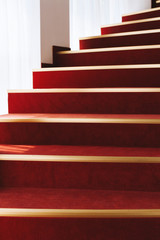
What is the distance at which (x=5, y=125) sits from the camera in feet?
5.49

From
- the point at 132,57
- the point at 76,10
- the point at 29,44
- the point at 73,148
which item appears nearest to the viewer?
the point at 73,148

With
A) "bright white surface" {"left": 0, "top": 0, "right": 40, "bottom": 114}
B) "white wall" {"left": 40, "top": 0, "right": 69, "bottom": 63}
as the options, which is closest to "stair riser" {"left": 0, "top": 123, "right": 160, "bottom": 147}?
"bright white surface" {"left": 0, "top": 0, "right": 40, "bottom": 114}

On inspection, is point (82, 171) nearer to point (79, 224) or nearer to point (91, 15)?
point (79, 224)

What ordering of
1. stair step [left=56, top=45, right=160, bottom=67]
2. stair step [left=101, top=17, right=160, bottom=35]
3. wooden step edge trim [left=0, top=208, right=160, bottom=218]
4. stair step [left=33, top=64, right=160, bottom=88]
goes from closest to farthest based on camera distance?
wooden step edge trim [left=0, top=208, right=160, bottom=218] < stair step [left=33, top=64, right=160, bottom=88] < stair step [left=56, top=45, right=160, bottom=67] < stair step [left=101, top=17, right=160, bottom=35]

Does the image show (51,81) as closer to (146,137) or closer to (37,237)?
(146,137)

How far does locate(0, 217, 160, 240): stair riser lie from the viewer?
3.93ft

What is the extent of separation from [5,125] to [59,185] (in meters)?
0.45

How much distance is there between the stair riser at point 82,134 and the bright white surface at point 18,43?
72 cm

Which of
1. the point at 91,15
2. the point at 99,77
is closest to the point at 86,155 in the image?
the point at 99,77

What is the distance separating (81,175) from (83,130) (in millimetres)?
277

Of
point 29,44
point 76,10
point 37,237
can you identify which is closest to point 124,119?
point 37,237

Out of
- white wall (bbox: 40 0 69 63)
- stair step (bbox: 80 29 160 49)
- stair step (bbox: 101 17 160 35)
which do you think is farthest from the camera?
stair step (bbox: 101 17 160 35)

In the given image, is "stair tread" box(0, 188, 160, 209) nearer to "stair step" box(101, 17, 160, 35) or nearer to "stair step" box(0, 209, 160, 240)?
"stair step" box(0, 209, 160, 240)

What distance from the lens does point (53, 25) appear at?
2678 mm
